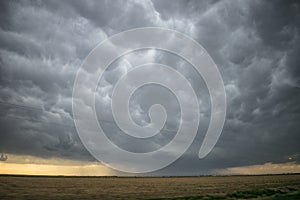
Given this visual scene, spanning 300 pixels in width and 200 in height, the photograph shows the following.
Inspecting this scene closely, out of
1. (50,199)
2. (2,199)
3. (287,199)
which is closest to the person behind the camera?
(287,199)

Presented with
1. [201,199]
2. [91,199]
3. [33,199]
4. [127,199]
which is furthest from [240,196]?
[33,199]

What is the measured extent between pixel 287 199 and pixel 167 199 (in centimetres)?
1481

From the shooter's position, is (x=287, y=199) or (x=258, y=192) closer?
(x=287, y=199)

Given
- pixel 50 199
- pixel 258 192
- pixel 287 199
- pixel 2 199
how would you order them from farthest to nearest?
pixel 258 192, pixel 50 199, pixel 2 199, pixel 287 199

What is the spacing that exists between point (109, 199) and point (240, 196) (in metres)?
19.8

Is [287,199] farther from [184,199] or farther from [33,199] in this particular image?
[33,199]

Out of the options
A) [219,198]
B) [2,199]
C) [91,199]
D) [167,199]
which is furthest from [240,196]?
[2,199]

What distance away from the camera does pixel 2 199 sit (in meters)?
36.4

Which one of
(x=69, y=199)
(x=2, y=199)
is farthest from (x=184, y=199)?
(x=2, y=199)

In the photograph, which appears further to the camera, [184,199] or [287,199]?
[184,199]

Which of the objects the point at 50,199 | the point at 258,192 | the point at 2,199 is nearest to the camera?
the point at 2,199

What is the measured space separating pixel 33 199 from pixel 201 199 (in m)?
22.7

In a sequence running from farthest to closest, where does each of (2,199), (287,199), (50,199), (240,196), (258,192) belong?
(258,192)
(240,196)
(50,199)
(2,199)
(287,199)

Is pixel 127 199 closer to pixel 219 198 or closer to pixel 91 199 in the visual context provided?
pixel 91 199
